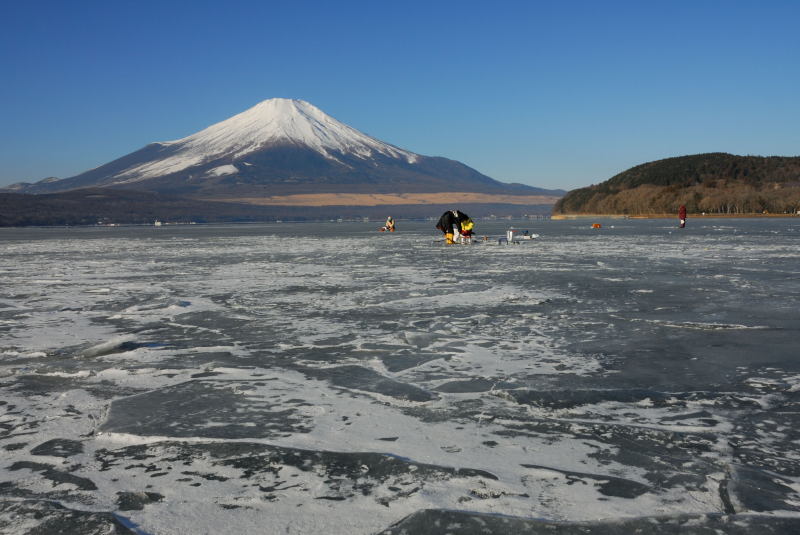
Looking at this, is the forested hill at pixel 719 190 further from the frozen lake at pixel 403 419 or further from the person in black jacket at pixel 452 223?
the frozen lake at pixel 403 419

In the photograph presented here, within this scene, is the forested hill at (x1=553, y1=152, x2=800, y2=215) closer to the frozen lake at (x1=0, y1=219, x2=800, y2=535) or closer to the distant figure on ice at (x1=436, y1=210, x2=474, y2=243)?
the distant figure on ice at (x1=436, y1=210, x2=474, y2=243)

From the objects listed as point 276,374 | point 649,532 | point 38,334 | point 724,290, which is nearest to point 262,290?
point 38,334

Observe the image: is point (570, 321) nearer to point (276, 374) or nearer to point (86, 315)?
point (276, 374)

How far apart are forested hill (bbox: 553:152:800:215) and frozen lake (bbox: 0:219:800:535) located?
149m

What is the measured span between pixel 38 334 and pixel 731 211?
157m

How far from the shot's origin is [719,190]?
160 m

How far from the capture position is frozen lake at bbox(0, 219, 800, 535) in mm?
3070

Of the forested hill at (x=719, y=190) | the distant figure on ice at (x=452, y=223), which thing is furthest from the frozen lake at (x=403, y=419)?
the forested hill at (x=719, y=190)

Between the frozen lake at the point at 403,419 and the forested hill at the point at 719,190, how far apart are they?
149 metres

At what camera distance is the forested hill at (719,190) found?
143m

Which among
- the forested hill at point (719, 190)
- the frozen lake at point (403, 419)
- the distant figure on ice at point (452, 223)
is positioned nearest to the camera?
the frozen lake at point (403, 419)

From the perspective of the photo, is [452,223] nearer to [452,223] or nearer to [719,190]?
[452,223]

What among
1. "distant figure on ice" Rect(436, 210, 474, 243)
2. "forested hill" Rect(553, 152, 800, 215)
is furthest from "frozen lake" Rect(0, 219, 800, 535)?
"forested hill" Rect(553, 152, 800, 215)

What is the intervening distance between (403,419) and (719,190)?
174990mm
